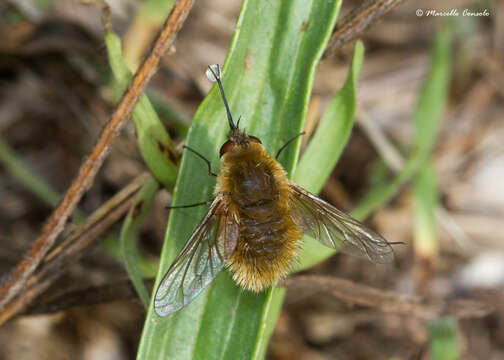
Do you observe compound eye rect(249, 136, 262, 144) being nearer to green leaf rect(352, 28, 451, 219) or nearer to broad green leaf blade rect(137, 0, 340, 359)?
broad green leaf blade rect(137, 0, 340, 359)

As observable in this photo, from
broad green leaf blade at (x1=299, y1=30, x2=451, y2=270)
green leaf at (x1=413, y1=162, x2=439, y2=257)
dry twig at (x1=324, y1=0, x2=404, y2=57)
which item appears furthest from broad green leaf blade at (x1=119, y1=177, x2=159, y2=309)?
green leaf at (x1=413, y1=162, x2=439, y2=257)

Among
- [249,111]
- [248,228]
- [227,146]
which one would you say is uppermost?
[249,111]

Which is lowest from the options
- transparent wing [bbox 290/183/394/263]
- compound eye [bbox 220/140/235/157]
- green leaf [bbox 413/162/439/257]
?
transparent wing [bbox 290/183/394/263]

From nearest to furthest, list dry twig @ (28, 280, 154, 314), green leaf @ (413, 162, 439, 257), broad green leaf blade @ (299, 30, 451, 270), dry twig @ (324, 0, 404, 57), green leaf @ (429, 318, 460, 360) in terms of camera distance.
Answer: dry twig @ (324, 0, 404, 57) → dry twig @ (28, 280, 154, 314) → green leaf @ (429, 318, 460, 360) → broad green leaf blade @ (299, 30, 451, 270) → green leaf @ (413, 162, 439, 257)

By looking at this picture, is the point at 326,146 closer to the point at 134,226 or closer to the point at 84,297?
the point at 134,226

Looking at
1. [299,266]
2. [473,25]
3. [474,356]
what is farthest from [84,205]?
[473,25]

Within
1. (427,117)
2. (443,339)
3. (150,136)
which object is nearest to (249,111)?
(150,136)

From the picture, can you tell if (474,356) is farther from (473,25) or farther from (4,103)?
(4,103)
